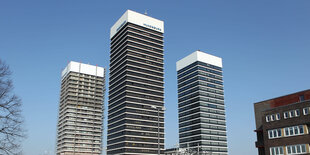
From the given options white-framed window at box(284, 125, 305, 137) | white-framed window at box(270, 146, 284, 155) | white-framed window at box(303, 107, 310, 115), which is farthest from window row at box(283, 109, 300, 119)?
white-framed window at box(270, 146, 284, 155)

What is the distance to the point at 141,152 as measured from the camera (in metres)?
177

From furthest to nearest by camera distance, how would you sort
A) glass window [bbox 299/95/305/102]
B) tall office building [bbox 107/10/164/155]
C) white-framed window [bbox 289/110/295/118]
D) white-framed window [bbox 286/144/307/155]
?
tall office building [bbox 107/10/164/155]
glass window [bbox 299/95/305/102]
white-framed window [bbox 289/110/295/118]
white-framed window [bbox 286/144/307/155]

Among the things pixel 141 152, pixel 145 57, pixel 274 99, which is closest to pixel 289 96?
pixel 274 99

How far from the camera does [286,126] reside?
5841 centimetres

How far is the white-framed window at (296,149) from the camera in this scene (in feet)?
180

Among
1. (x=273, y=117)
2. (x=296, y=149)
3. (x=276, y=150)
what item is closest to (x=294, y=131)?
(x=296, y=149)

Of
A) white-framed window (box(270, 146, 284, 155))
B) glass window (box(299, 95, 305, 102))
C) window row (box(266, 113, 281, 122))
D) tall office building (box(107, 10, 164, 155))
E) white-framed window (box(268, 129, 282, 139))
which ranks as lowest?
white-framed window (box(270, 146, 284, 155))

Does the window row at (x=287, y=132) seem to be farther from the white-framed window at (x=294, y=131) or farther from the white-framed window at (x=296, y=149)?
the white-framed window at (x=296, y=149)

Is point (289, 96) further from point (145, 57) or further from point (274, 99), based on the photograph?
point (145, 57)

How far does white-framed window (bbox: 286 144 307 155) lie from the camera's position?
180 ft

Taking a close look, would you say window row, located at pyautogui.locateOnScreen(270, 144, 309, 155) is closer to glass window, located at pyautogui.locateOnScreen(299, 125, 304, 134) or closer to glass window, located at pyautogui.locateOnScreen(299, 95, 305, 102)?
glass window, located at pyautogui.locateOnScreen(299, 125, 304, 134)

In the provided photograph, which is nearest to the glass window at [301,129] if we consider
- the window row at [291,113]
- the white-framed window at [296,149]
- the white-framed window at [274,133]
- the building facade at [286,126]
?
the building facade at [286,126]

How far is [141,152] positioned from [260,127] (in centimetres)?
11772

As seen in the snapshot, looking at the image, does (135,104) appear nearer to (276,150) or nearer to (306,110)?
(276,150)
